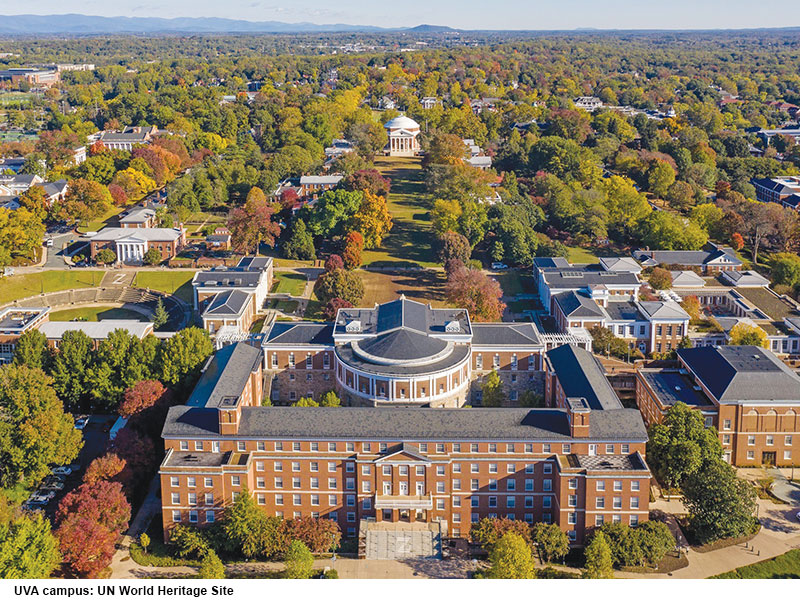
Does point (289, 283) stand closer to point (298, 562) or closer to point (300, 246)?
point (300, 246)

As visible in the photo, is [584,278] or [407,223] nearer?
[584,278]

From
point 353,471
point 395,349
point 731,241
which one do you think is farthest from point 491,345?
point 731,241

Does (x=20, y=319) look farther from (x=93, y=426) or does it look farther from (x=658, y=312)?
(x=658, y=312)

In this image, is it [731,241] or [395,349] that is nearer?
[395,349]

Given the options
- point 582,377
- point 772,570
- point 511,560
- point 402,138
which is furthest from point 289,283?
point 402,138

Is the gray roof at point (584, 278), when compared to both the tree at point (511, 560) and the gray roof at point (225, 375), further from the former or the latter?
the tree at point (511, 560)

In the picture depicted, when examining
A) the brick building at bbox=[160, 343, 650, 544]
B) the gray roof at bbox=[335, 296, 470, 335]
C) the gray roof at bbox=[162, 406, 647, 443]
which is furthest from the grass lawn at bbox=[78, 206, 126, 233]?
the brick building at bbox=[160, 343, 650, 544]
